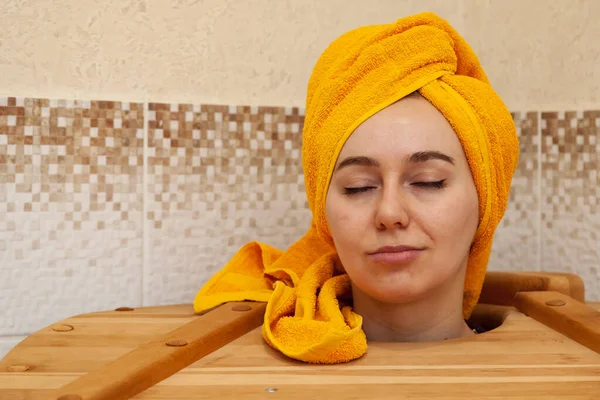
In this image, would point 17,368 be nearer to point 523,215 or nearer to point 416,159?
point 416,159

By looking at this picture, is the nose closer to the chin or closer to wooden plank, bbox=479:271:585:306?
the chin

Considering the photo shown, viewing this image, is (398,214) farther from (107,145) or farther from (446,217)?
(107,145)

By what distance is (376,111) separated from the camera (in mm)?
845

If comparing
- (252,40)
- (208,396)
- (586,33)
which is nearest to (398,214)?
(208,396)

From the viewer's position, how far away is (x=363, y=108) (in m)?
0.85

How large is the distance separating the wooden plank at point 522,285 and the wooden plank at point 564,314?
0.05 m

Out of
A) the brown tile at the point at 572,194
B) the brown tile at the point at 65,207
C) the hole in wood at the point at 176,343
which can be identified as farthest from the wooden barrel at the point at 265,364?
the brown tile at the point at 572,194

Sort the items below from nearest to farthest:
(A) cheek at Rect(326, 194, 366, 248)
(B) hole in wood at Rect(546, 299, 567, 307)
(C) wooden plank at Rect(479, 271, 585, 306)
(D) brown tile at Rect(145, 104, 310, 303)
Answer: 1. (A) cheek at Rect(326, 194, 366, 248)
2. (B) hole in wood at Rect(546, 299, 567, 307)
3. (C) wooden plank at Rect(479, 271, 585, 306)
4. (D) brown tile at Rect(145, 104, 310, 303)

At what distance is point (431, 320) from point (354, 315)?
98 millimetres

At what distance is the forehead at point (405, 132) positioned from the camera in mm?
827

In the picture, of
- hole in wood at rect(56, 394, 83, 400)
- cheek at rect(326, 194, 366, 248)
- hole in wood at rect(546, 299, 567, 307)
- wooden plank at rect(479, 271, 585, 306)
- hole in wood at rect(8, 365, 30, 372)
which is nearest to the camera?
hole in wood at rect(56, 394, 83, 400)

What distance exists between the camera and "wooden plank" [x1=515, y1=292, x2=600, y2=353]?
0.83 metres

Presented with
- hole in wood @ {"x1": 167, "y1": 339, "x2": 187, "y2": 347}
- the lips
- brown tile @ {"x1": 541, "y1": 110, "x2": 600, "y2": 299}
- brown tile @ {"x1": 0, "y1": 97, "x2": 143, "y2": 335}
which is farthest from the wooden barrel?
brown tile @ {"x1": 541, "y1": 110, "x2": 600, "y2": 299}

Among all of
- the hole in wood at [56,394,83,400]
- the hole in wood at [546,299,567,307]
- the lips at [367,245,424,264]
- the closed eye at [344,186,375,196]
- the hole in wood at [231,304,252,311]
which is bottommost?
the hole in wood at [56,394,83,400]
